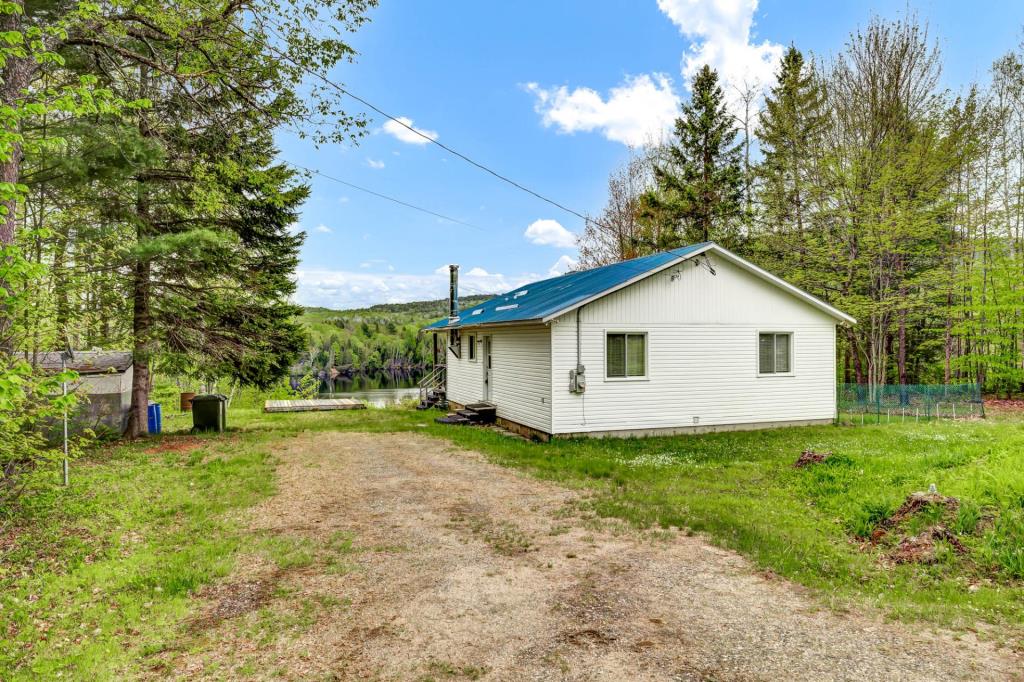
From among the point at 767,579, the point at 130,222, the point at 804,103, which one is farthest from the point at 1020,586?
the point at 804,103

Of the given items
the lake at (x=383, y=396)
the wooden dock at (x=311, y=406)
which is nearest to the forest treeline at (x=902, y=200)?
the wooden dock at (x=311, y=406)

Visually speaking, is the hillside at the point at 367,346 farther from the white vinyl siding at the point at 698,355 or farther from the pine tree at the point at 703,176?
the white vinyl siding at the point at 698,355

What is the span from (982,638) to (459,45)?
17.1m

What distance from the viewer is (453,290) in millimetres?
20562

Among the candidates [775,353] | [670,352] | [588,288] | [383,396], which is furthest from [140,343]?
[383,396]

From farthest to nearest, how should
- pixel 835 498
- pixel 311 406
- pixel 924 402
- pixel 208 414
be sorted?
pixel 311 406
pixel 924 402
pixel 208 414
pixel 835 498

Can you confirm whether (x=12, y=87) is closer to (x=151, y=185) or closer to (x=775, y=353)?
(x=151, y=185)

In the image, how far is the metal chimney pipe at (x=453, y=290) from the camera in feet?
67.5

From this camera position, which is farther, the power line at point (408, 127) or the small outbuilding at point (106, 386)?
the small outbuilding at point (106, 386)

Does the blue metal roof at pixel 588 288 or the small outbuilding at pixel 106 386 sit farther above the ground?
the blue metal roof at pixel 588 288

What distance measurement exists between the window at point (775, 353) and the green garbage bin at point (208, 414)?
569 inches

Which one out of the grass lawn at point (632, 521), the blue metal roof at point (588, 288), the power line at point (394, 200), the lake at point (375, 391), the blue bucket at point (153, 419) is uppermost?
the power line at point (394, 200)

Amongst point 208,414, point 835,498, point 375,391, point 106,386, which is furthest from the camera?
point 375,391

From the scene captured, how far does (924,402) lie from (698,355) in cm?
773
